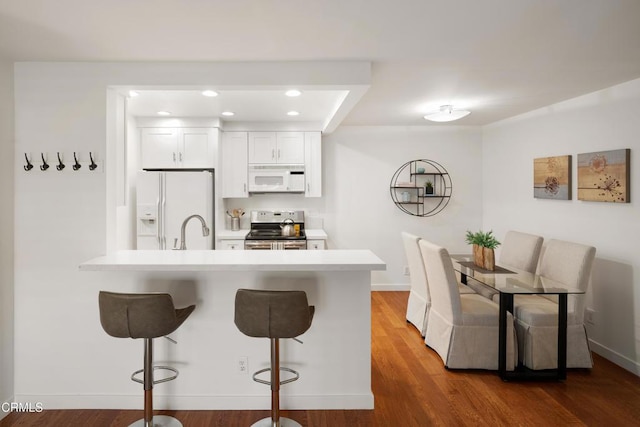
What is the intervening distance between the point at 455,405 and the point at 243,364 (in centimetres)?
147

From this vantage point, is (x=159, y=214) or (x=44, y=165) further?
(x=159, y=214)

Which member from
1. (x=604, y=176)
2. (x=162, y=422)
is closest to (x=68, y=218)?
(x=162, y=422)

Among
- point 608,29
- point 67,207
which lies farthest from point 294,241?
point 608,29

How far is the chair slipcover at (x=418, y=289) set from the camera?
4.02 meters

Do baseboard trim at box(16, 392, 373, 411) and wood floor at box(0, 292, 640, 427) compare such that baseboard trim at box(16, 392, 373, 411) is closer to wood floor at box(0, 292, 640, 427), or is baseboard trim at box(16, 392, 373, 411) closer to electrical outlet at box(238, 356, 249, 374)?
wood floor at box(0, 292, 640, 427)

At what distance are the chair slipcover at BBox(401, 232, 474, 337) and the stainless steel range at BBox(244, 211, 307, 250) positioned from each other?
1467mm

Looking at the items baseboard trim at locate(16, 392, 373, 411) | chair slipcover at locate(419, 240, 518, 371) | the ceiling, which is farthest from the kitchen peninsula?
the ceiling

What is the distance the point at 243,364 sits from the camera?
281 centimetres

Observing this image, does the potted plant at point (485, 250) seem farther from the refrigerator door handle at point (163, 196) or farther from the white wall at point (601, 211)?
the refrigerator door handle at point (163, 196)

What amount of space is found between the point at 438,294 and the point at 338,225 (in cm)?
243

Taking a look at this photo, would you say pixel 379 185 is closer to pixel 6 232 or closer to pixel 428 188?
pixel 428 188

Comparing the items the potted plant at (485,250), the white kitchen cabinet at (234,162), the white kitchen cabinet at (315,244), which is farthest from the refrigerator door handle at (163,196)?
the potted plant at (485,250)

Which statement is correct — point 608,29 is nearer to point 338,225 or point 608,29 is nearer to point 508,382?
point 508,382

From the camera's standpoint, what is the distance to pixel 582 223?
156 inches
